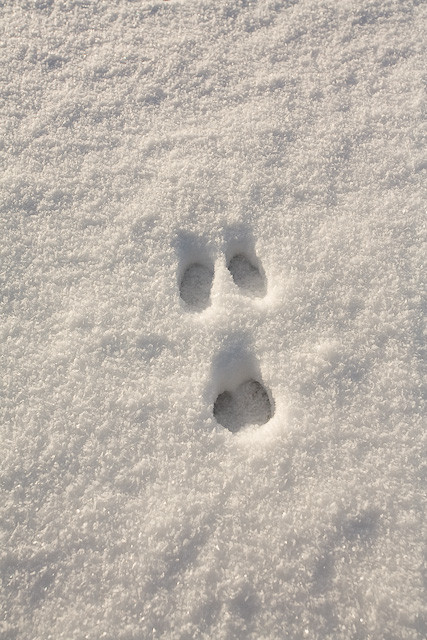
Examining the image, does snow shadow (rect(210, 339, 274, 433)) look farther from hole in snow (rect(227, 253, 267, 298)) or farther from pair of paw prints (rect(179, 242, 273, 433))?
hole in snow (rect(227, 253, 267, 298))

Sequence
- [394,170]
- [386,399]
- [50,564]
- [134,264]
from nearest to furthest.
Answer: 1. [50,564]
2. [386,399]
3. [134,264]
4. [394,170]

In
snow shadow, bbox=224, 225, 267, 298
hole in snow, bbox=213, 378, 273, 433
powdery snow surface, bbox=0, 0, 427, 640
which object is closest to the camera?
powdery snow surface, bbox=0, 0, 427, 640

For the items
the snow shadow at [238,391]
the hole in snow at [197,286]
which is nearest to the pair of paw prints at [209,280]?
the hole in snow at [197,286]

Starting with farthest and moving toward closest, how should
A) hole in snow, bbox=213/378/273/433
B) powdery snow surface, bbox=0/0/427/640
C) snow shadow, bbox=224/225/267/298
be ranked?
snow shadow, bbox=224/225/267/298
hole in snow, bbox=213/378/273/433
powdery snow surface, bbox=0/0/427/640

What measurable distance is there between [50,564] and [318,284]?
2.21 feet

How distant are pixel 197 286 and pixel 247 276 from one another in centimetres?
10

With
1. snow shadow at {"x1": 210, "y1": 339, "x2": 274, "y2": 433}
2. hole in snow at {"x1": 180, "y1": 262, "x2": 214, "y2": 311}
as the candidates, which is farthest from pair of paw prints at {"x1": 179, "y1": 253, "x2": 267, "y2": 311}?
snow shadow at {"x1": 210, "y1": 339, "x2": 274, "y2": 433}

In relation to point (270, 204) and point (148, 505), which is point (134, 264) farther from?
point (148, 505)

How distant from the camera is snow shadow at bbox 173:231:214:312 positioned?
1017mm

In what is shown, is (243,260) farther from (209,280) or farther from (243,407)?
(243,407)

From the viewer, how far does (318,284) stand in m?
1.00

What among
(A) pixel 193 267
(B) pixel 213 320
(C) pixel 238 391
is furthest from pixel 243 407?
(A) pixel 193 267

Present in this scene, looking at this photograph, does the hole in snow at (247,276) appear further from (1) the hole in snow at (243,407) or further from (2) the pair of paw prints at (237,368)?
(1) the hole in snow at (243,407)

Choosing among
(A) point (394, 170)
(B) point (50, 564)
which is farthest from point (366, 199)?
(B) point (50, 564)
